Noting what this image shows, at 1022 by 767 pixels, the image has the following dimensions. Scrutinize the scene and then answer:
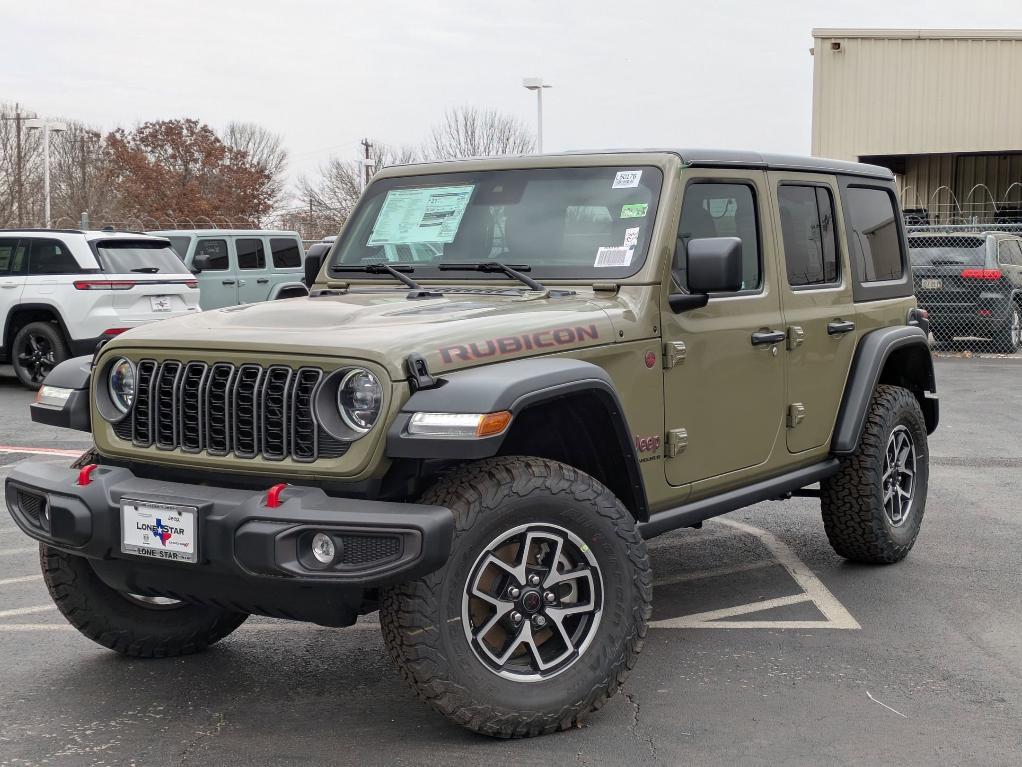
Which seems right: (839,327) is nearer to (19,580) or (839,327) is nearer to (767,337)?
(767,337)

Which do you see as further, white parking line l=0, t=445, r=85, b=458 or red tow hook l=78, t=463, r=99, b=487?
white parking line l=0, t=445, r=85, b=458

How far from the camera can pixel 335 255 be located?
557 cm

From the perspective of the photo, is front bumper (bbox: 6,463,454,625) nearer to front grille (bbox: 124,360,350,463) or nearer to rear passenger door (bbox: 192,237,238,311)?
front grille (bbox: 124,360,350,463)

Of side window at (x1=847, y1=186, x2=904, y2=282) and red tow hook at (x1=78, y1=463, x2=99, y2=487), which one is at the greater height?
side window at (x1=847, y1=186, x2=904, y2=282)

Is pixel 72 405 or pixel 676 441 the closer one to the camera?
pixel 72 405

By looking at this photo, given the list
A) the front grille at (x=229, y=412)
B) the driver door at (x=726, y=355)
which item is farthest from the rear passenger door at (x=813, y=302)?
the front grille at (x=229, y=412)

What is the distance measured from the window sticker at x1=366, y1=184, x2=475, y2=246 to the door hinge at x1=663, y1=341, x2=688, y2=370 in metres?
1.08

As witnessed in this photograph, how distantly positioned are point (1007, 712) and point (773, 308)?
1.88 meters

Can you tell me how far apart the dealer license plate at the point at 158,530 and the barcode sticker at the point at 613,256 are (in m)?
1.88

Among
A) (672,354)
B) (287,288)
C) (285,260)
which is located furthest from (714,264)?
(285,260)

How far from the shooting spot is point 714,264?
4484mm

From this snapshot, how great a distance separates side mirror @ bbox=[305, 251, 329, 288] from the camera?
583 cm

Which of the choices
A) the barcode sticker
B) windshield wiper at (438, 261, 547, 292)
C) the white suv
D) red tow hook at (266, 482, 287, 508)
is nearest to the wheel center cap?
red tow hook at (266, 482, 287, 508)

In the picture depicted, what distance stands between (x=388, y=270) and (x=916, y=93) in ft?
84.5
